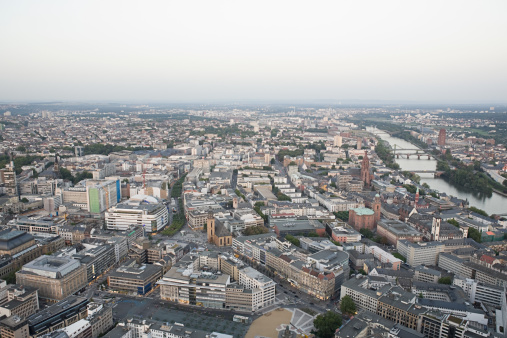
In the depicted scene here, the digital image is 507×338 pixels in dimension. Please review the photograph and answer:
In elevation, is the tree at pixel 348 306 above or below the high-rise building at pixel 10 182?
below

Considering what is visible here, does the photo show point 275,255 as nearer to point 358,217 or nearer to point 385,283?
point 385,283

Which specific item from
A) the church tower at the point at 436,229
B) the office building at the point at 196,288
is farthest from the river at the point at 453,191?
the office building at the point at 196,288

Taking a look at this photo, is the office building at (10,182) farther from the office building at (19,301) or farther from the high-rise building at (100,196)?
the office building at (19,301)

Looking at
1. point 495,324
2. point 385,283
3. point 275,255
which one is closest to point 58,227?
point 275,255

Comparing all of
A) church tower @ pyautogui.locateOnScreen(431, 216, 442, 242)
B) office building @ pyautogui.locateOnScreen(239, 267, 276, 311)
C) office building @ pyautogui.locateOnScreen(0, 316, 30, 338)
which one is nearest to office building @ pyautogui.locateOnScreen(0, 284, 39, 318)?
office building @ pyautogui.locateOnScreen(0, 316, 30, 338)

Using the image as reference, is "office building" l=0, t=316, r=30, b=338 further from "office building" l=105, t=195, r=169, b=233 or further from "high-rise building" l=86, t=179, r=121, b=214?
"high-rise building" l=86, t=179, r=121, b=214

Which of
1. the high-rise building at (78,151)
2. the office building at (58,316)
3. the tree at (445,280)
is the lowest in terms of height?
the tree at (445,280)

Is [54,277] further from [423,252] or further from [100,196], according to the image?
[423,252]
